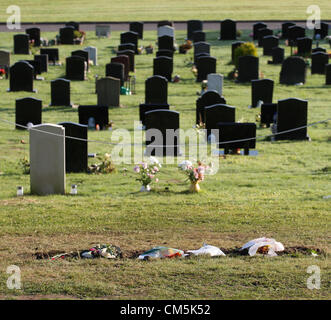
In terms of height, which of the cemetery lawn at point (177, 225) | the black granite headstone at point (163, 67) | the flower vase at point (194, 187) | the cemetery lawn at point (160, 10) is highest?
the cemetery lawn at point (160, 10)

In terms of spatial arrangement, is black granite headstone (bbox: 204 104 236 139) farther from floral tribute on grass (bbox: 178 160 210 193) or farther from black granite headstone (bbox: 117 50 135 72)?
black granite headstone (bbox: 117 50 135 72)

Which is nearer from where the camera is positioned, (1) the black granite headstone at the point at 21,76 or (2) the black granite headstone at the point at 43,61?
(1) the black granite headstone at the point at 21,76

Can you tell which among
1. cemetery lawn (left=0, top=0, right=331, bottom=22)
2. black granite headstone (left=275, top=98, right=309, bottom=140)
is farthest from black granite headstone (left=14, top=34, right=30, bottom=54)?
black granite headstone (left=275, top=98, right=309, bottom=140)

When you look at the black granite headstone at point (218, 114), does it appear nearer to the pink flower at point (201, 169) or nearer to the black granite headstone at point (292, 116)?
the black granite headstone at point (292, 116)

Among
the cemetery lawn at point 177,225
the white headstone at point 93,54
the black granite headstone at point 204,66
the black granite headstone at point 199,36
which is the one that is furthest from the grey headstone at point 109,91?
the black granite headstone at point 199,36

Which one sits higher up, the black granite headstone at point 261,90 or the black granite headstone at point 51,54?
the black granite headstone at point 51,54

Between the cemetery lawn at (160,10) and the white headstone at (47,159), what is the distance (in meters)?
43.7

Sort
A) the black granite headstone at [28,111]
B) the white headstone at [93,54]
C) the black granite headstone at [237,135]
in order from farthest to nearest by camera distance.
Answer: the white headstone at [93,54] < the black granite headstone at [28,111] < the black granite headstone at [237,135]

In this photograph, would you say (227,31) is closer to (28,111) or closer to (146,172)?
(28,111)

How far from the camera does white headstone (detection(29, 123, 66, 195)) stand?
1570cm

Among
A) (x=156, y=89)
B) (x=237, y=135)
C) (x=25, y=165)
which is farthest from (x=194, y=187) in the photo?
(x=156, y=89)

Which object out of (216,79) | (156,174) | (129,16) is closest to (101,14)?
(129,16)

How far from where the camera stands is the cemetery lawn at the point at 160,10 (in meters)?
59.8
